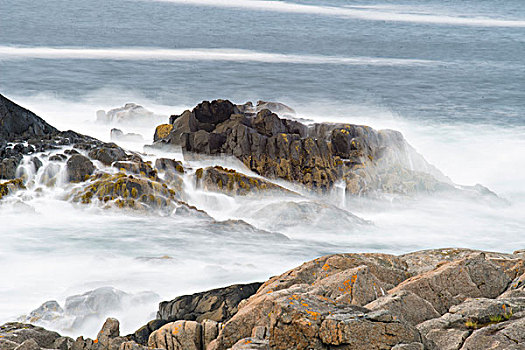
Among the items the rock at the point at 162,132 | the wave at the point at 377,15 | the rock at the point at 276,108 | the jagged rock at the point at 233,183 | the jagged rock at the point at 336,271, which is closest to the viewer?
the jagged rock at the point at 336,271

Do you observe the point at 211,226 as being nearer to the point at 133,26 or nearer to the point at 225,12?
the point at 133,26

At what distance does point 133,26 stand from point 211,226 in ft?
284

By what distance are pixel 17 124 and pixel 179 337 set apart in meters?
15.7

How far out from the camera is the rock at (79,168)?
21.1 m

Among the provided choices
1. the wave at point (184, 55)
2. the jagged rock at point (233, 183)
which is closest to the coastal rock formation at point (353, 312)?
the jagged rock at point (233, 183)

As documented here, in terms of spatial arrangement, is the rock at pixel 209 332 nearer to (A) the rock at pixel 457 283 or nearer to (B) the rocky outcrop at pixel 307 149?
(A) the rock at pixel 457 283

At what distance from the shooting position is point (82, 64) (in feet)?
204

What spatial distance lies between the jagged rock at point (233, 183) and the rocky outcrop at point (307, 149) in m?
1.43

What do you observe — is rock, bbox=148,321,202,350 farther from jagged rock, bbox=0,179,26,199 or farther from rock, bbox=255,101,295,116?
rock, bbox=255,101,295,116

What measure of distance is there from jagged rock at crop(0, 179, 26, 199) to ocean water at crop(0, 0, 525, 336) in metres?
0.43

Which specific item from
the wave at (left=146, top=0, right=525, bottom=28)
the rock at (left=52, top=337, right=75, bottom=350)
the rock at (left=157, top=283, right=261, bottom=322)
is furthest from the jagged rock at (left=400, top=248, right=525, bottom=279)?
A: the wave at (left=146, top=0, right=525, bottom=28)

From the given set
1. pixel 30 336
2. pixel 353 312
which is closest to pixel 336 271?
pixel 353 312

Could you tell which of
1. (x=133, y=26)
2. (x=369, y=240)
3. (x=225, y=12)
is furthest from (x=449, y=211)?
(x=225, y=12)

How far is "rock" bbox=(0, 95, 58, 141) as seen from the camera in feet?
73.6
